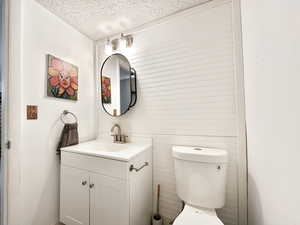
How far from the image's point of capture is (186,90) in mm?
1353

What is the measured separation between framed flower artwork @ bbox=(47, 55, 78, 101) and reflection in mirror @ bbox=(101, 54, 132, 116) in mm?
333

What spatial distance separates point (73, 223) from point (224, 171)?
4.63ft

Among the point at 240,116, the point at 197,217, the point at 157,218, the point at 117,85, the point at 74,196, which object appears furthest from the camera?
the point at 117,85

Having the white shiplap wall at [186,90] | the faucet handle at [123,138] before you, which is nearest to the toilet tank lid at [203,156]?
the white shiplap wall at [186,90]

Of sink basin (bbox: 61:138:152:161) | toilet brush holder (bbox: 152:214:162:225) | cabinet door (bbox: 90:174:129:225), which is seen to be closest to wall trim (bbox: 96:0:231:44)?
sink basin (bbox: 61:138:152:161)

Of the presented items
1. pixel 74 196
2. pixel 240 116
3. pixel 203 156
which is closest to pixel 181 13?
pixel 240 116

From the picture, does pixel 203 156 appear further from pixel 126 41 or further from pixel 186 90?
pixel 126 41

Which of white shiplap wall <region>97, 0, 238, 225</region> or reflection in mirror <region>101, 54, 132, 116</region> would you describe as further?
reflection in mirror <region>101, 54, 132, 116</region>

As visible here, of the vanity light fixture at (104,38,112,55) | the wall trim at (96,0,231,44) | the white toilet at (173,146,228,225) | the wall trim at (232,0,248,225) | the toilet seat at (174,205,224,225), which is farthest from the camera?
the vanity light fixture at (104,38,112,55)

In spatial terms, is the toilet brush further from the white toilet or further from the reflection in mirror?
the reflection in mirror

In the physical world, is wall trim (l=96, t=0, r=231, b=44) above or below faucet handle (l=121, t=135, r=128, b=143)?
above

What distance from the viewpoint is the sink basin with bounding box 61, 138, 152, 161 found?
107 centimetres

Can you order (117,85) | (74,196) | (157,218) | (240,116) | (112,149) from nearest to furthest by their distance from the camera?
(240,116), (74,196), (157,218), (112,149), (117,85)

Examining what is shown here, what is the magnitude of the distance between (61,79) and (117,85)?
587 millimetres
